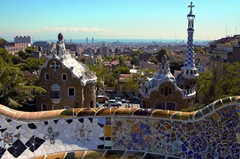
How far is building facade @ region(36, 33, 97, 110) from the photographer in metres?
19.2

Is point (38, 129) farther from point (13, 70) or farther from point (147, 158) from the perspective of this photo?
point (13, 70)

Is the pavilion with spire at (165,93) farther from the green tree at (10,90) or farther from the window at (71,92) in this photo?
the green tree at (10,90)

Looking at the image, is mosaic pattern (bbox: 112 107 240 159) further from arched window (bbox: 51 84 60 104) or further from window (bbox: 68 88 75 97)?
window (bbox: 68 88 75 97)

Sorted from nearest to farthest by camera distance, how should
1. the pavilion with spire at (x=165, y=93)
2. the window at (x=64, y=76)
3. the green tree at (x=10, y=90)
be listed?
the green tree at (x=10, y=90) < the pavilion with spire at (x=165, y=93) < the window at (x=64, y=76)

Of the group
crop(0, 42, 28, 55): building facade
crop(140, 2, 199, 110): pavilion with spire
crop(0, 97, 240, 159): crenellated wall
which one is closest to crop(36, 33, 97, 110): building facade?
crop(140, 2, 199, 110): pavilion with spire

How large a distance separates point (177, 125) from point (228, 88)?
16.8 meters

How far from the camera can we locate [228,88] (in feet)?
65.4

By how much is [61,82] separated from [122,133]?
49.6 ft

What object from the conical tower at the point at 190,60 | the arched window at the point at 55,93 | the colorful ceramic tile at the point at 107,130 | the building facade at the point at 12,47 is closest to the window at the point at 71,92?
the arched window at the point at 55,93

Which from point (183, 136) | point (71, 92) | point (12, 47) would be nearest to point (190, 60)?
point (71, 92)

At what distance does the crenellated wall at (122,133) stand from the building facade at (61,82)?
14730 millimetres

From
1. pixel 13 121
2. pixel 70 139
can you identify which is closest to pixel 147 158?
pixel 70 139

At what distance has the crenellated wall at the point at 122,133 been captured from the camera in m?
4.36

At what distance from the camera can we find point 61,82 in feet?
63.2
